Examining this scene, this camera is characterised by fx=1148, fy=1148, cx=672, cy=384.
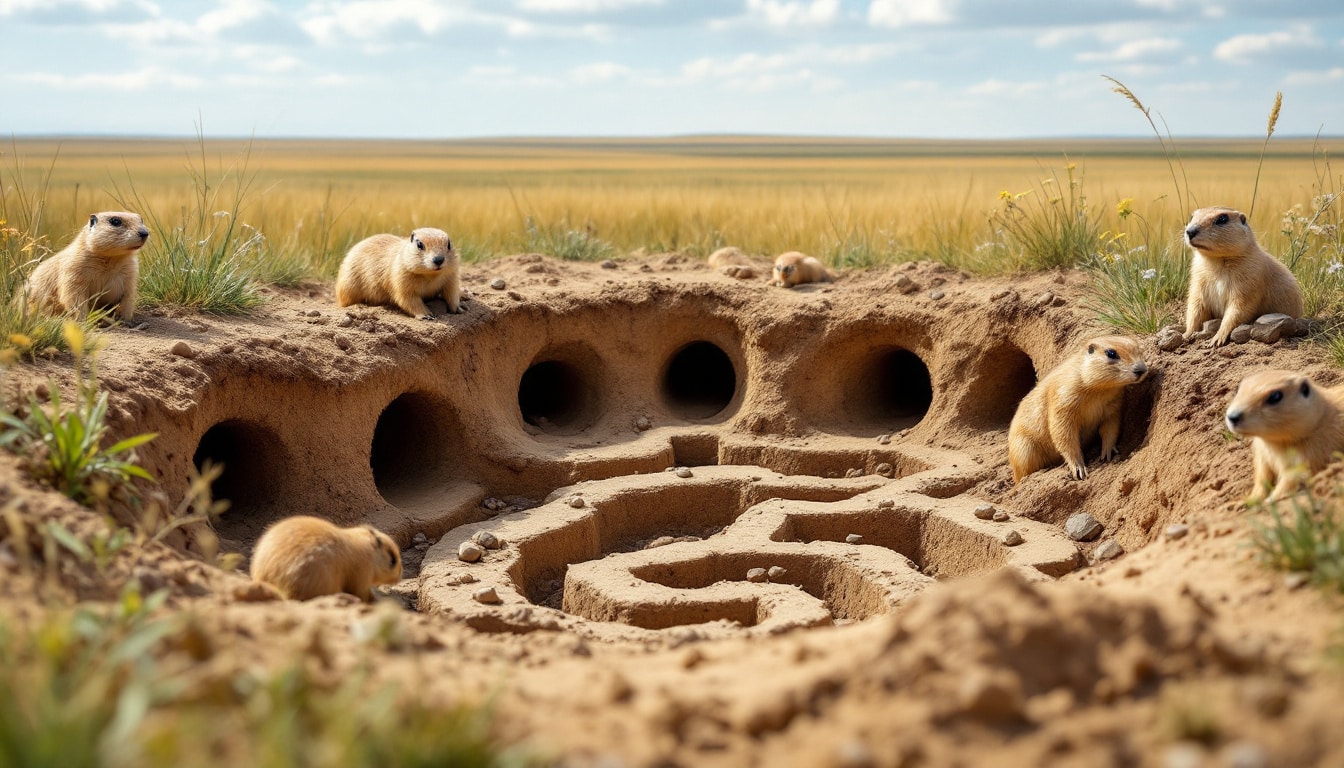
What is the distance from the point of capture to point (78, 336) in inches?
188

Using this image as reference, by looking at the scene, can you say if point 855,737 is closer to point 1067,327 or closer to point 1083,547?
point 1083,547

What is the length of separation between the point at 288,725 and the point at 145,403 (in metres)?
5.15

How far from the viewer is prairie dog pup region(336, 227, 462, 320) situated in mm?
10148

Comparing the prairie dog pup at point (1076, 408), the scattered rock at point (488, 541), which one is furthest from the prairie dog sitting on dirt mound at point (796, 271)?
the scattered rock at point (488, 541)

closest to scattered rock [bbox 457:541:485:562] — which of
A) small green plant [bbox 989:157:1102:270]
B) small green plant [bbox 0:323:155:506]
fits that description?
small green plant [bbox 0:323:155:506]

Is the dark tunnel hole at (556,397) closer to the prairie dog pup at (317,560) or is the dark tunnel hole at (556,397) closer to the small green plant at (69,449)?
the prairie dog pup at (317,560)

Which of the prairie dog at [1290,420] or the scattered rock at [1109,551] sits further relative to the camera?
the scattered rock at [1109,551]

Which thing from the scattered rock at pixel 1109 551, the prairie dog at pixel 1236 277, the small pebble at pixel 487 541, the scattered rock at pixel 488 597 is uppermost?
the prairie dog at pixel 1236 277

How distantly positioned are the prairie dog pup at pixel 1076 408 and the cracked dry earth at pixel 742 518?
23cm

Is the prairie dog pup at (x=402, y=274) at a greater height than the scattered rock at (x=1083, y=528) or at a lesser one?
greater

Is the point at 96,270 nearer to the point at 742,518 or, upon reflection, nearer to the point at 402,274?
the point at 402,274

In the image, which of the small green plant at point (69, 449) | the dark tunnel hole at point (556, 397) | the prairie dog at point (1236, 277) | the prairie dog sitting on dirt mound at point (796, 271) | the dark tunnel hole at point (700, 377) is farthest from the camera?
the dark tunnel hole at point (700, 377)

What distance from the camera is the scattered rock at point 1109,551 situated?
8.03 meters

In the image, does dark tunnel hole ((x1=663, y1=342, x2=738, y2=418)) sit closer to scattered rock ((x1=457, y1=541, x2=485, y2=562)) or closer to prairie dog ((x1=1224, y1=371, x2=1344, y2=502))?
scattered rock ((x1=457, y1=541, x2=485, y2=562))
